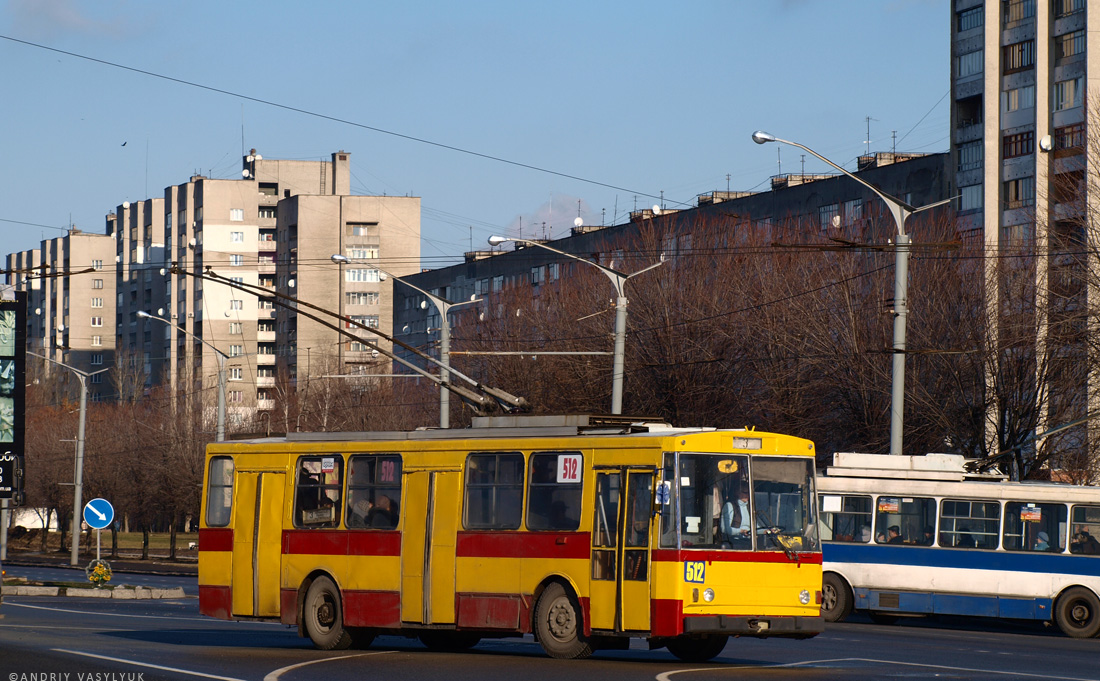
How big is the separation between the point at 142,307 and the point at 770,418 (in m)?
107

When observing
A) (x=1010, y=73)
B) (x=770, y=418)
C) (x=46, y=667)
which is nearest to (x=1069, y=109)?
(x=1010, y=73)

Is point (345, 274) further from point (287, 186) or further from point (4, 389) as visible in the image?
point (4, 389)

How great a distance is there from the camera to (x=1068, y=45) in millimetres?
59969

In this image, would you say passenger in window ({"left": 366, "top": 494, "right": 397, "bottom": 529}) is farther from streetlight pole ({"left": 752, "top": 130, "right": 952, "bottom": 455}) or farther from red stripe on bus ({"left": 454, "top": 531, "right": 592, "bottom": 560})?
streetlight pole ({"left": 752, "top": 130, "right": 952, "bottom": 455})

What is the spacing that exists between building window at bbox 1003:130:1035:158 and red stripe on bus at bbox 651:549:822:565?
48128mm

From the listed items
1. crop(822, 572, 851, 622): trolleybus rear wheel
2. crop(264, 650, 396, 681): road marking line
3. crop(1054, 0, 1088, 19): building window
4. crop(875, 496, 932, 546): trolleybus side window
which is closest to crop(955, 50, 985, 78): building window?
A: crop(1054, 0, 1088, 19): building window

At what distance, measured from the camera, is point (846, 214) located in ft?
229

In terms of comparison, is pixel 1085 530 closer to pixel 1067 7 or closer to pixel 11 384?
pixel 11 384

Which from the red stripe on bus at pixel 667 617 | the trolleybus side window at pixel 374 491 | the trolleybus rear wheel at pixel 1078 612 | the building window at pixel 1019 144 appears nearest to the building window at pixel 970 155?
the building window at pixel 1019 144

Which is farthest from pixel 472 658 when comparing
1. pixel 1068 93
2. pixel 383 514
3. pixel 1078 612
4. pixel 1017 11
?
pixel 1017 11

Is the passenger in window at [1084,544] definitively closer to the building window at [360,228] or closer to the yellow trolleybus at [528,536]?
the yellow trolleybus at [528,536]

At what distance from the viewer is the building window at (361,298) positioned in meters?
124

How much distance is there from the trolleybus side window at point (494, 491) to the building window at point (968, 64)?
50741 millimetres

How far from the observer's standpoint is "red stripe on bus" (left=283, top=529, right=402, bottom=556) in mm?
18016
